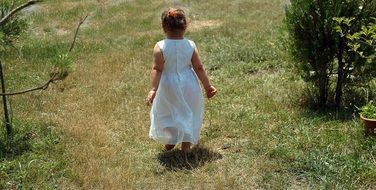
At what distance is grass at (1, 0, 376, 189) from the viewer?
477 centimetres

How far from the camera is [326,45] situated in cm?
637

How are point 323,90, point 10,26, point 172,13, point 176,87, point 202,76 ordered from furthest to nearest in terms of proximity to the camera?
point 323,90
point 10,26
point 202,76
point 176,87
point 172,13

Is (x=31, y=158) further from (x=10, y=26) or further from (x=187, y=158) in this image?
(x=187, y=158)

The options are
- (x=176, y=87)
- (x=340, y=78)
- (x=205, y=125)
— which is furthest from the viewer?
(x=340, y=78)

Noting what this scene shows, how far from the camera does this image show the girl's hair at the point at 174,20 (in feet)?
16.9

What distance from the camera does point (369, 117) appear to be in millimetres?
5293

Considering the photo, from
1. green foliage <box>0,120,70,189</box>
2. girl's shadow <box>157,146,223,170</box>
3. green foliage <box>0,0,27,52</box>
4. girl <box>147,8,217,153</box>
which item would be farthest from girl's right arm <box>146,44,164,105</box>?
green foliage <box>0,0,27,52</box>

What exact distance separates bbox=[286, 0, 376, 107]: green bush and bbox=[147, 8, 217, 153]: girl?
1.71 meters

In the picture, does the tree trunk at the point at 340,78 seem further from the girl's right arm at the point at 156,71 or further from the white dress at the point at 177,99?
the girl's right arm at the point at 156,71

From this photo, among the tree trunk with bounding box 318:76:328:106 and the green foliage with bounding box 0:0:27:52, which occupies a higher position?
the green foliage with bounding box 0:0:27:52

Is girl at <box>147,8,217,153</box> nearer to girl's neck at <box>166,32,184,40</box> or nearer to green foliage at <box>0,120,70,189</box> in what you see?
girl's neck at <box>166,32,184,40</box>

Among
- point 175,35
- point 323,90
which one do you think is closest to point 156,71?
point 175,35

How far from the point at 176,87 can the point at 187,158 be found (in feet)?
2.27

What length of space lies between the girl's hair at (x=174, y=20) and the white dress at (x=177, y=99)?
12cm
